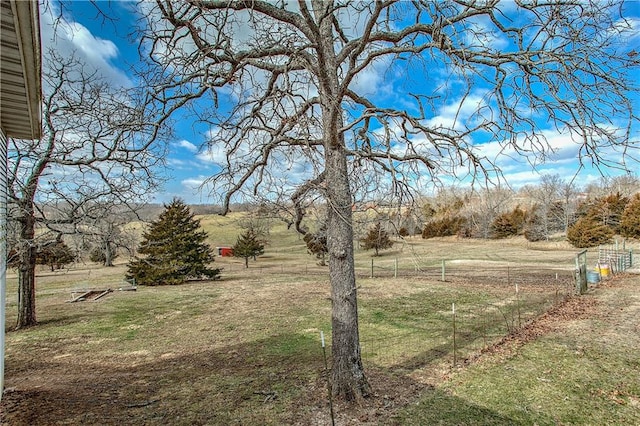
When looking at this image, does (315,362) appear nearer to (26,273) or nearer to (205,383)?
(205,383)

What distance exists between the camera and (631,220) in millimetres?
31031

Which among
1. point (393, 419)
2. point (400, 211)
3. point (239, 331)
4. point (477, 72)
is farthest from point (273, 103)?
point (239, 331)

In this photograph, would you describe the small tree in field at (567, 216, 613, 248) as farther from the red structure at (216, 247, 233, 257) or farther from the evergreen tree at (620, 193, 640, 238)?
the red structure at (216, 247, 233, 257)

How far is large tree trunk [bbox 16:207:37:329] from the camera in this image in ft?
28.8

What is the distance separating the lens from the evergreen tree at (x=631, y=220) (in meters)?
30.7

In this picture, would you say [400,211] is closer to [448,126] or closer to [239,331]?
[448,126]

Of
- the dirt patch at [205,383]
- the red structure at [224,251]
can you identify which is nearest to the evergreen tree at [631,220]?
the dirt patch at [205,383]

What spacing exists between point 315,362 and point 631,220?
121ft

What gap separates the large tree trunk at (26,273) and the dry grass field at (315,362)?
19.3 inches

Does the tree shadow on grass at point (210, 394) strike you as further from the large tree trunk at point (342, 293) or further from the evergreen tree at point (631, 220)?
the evergreen tree at point (631, 220)

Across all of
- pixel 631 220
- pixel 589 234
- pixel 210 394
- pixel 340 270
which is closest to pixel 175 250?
pixel 210 394

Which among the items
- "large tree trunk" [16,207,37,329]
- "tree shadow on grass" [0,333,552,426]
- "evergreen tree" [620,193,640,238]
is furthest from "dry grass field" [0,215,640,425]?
"evergreen tree" [620,193,640,238]

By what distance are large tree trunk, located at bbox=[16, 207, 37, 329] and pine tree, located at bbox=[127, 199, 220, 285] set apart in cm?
1017

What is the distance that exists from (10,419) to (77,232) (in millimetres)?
5127
